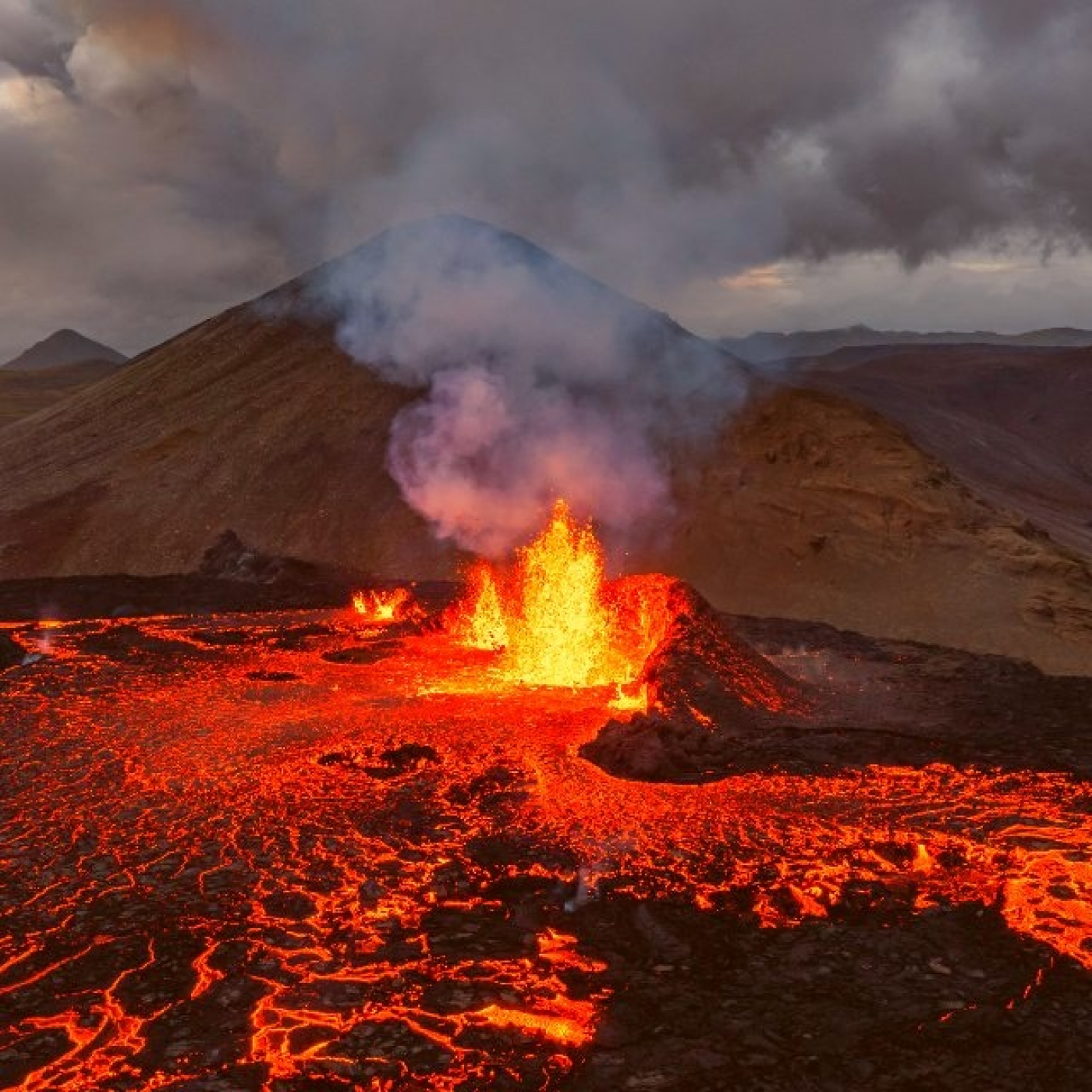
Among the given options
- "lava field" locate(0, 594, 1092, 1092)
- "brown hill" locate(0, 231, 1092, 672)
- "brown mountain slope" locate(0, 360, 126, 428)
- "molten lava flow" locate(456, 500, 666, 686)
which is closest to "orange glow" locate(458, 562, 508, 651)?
"molten lava flow" locate(456, 500, 666, 686)

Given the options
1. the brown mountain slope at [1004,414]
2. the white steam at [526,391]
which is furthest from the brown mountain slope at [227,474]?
the brown mountain slope at [1004,414]

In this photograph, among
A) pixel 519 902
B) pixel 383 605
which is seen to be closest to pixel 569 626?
pixel 383 605

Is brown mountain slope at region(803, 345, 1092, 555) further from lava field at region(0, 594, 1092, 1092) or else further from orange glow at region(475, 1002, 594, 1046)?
orange glow at region(475, 1002, 594, 1046)

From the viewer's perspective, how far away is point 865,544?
22344mm

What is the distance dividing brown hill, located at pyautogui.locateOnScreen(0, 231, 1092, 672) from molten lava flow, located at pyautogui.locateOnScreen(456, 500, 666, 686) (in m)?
6.04

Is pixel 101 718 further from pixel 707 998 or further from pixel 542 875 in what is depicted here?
pixel 707 998

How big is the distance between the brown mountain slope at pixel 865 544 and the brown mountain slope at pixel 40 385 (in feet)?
218

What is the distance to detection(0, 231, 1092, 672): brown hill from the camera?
20.6m

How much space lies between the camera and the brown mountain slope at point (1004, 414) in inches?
1747

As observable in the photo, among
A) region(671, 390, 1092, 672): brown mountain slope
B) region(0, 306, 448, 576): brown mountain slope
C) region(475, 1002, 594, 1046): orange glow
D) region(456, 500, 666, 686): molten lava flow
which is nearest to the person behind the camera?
region(475, 1002, 594, 1046): orange glow

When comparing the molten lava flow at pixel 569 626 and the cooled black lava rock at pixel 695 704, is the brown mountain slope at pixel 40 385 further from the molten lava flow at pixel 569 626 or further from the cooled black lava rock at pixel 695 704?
the cooled black lava rock at pixel 695 704

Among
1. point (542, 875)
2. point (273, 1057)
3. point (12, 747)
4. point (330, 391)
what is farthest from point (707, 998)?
point (330, 391)

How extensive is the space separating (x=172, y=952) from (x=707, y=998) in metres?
3.74

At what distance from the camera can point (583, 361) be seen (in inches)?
1128
